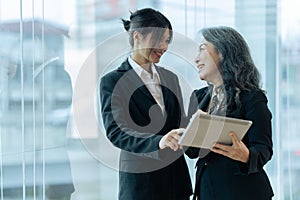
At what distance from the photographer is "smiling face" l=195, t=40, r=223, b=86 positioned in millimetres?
1346

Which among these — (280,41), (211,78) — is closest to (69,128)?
(211,78)

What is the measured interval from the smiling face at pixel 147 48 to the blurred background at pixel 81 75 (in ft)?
0.87

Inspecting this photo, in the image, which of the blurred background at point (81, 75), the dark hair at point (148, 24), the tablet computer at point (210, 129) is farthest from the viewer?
the blurred background at point (81, 75)

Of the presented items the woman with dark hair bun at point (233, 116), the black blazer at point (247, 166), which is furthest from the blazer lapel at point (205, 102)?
the black blazer at point (247, 166)

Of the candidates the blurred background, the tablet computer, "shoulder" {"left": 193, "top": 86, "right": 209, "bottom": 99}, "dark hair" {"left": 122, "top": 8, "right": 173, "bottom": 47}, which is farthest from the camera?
the blurred background

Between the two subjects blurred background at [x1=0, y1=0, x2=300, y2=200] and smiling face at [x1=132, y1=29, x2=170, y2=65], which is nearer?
smiling face at [x1=132, y1=29, x2=170, y2=65]

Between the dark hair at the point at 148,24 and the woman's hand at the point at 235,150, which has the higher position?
the dark hair at the point at 148,24

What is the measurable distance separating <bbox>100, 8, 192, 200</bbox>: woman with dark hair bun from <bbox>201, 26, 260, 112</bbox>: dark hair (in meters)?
0.18

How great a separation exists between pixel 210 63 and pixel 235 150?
0.32m

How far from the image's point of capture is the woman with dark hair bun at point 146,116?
4.13 ft

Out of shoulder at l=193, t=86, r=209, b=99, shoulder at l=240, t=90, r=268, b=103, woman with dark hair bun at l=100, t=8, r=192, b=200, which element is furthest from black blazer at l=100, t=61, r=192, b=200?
shoulder at l=240, t=90, r=268, b=103

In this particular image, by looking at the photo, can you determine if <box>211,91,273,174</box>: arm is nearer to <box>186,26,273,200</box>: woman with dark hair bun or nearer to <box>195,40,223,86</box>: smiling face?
<box>186,26,273,200</box>: woman with dark hair bun

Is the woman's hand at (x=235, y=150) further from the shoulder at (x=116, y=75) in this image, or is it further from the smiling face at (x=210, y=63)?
the shoulder at (x=116, y=75)

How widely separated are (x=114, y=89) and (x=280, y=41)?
1.29 metres
